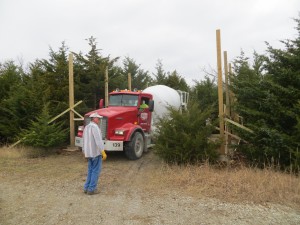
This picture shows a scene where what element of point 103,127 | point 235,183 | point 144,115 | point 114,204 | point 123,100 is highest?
point 123,100

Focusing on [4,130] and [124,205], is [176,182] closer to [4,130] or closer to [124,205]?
[124,205]

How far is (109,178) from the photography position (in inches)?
343

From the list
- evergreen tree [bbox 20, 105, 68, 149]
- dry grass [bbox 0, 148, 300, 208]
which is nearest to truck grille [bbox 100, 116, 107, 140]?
dry grass [bbox 0, 148, 300, 208]

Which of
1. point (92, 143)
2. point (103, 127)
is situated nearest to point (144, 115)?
point (103, 127)

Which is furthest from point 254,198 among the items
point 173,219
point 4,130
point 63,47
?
point 63,47

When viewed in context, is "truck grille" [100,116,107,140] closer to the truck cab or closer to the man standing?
the truck cab

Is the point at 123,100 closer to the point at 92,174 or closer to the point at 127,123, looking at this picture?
the point at 127,123

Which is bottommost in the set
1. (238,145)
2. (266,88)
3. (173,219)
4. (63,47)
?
(173,219)

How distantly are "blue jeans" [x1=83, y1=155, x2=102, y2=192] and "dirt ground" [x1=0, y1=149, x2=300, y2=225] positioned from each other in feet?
0.70

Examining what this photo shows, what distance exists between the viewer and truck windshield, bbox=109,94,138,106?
495 inches

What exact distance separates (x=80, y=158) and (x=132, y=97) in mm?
3174

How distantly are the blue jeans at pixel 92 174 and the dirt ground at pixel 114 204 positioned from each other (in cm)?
21

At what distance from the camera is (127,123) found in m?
11.7

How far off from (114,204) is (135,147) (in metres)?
5.14
